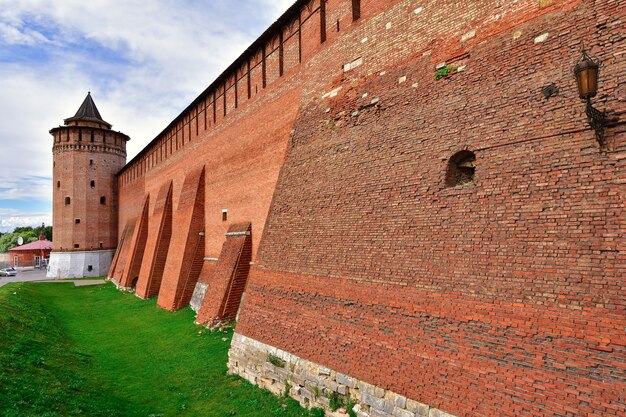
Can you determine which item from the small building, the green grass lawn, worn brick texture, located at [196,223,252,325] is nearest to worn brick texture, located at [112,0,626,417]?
the green grass lawn

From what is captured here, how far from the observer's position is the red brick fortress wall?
13.9ft

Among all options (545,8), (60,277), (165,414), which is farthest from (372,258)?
(60,277)

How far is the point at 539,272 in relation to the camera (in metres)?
4.55

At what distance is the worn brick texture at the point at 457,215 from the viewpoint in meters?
4.25

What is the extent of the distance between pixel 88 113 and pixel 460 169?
34829 millimetres

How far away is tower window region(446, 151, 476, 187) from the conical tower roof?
111 ft

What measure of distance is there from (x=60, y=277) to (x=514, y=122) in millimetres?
34707

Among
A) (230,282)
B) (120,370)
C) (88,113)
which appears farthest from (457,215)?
(88,113)

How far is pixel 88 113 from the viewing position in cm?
3334

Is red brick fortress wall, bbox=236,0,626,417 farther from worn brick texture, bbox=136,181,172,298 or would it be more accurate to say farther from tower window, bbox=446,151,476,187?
worn brick texture, bbox=136,181,172,298

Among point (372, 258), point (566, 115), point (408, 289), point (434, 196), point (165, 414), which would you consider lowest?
point (165, 414)

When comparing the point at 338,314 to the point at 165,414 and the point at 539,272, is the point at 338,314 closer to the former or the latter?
the point at 539,272

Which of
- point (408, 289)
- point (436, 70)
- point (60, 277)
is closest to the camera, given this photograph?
point (408, 289)

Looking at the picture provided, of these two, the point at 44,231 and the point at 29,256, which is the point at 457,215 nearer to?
the point at 29,256
